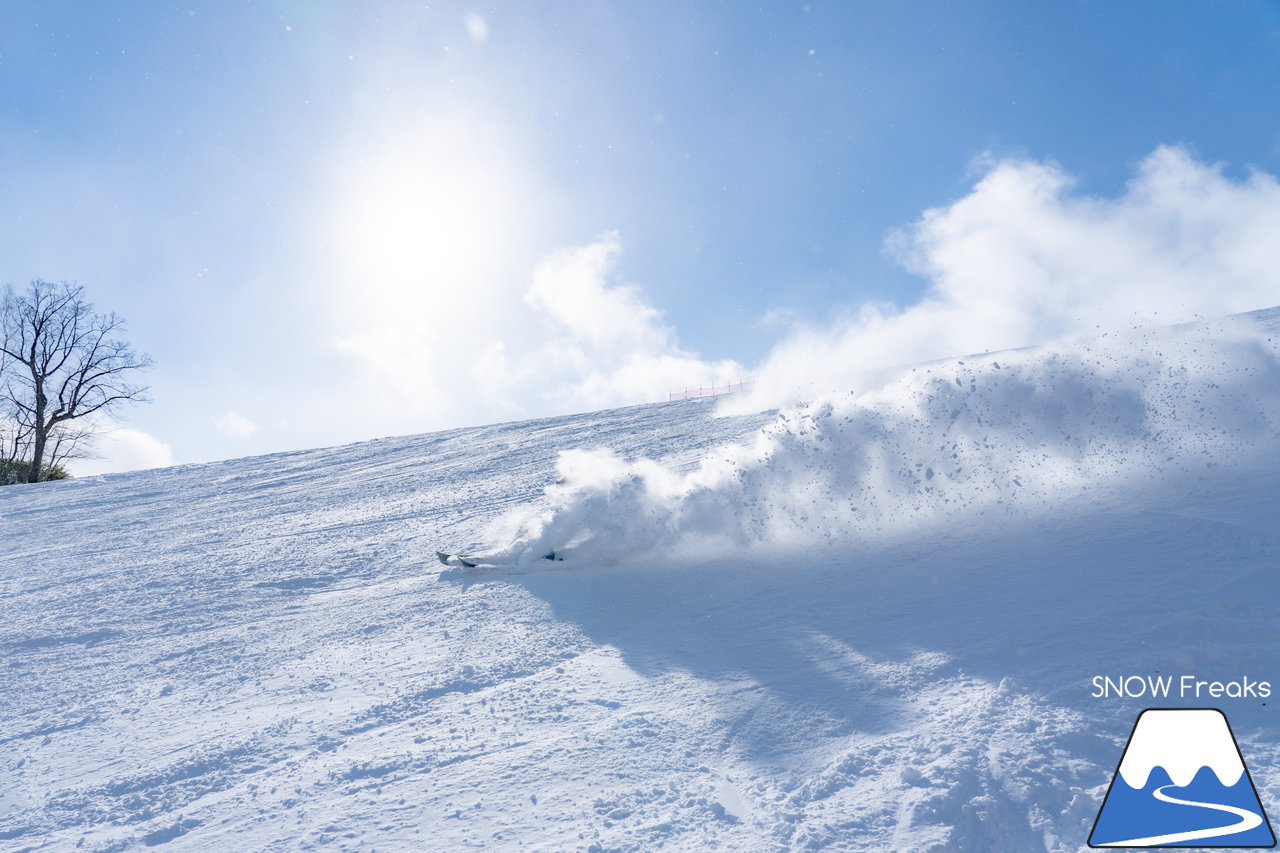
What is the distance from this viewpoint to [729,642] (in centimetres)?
409

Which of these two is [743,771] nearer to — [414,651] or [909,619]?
[909,619]

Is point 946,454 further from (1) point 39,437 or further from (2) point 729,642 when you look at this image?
(1) point 39,437

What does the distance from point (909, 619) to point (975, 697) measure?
1014 mm

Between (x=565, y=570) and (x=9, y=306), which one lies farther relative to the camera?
(x=9, y=306)

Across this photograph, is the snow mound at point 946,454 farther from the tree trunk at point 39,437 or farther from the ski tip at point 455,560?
the tree trunk at point 39,437

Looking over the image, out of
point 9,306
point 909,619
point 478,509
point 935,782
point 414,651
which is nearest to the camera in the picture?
point 935,782

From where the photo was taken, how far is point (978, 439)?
20.3 feet

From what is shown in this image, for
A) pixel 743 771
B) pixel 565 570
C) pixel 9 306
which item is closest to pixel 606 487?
pixel 565 570

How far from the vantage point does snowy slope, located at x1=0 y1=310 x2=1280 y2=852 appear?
8.64ft

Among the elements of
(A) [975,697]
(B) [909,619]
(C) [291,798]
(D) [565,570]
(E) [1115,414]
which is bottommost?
(C) [291,798]

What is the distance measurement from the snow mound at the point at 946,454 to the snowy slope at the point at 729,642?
26 mm

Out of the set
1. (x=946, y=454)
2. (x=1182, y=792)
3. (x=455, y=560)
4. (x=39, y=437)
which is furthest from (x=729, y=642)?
(x=39, y=437)

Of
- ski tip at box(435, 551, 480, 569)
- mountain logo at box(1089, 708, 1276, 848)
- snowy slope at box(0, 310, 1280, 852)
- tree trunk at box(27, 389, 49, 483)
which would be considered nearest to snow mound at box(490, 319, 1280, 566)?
snowy slope at box(0, 310, 1280, 852)

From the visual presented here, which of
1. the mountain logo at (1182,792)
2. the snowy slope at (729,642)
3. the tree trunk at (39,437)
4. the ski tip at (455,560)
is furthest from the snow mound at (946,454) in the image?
the tree trunk at (39,437)
